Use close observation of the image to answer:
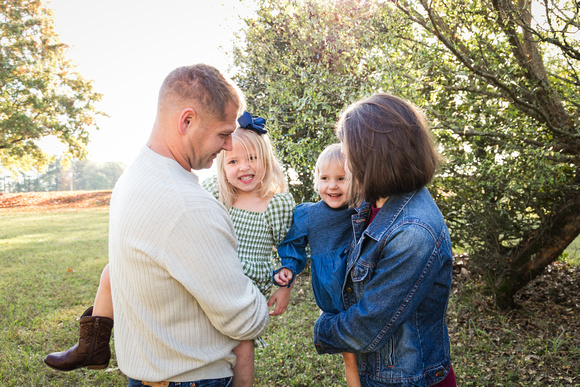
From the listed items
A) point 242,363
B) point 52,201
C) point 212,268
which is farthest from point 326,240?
point 52,201

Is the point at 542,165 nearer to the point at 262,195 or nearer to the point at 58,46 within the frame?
the point at 262,195

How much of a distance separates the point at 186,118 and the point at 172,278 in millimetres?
631

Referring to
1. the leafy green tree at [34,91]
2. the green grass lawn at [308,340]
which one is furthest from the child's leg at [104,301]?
the leafy green tree at [34,91]

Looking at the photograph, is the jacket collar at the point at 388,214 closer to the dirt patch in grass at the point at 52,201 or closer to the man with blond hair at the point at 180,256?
the man with blond hair at the point at 180,256

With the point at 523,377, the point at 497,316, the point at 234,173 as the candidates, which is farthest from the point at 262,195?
the point at 497,316

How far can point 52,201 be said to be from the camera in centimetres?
2700

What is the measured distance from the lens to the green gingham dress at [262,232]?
275 centimetres

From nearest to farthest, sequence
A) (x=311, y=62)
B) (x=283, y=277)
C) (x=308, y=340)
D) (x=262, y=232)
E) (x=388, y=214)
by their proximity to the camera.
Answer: (x=388, y=214), (x=283, y=277), (x=262, y=232), (x=308, y=340), (x=311, y=62)

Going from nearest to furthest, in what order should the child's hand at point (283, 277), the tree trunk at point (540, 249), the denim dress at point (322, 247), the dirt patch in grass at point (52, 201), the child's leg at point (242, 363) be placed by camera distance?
the child's leg at point (242, 363) < the denim dress at point (322, 247) < the child's hand at point (283, 277) < the tree trunk at point (540, 249) < the dirt patch in grass at point (52, 201)

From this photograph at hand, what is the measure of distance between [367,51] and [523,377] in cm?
345

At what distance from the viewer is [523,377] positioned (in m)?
4.04

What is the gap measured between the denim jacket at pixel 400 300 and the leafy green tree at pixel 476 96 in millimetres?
2562

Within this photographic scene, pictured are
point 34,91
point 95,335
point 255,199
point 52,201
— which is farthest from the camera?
point 52,201

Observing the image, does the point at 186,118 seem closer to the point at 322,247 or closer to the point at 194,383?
the point at 194,383
